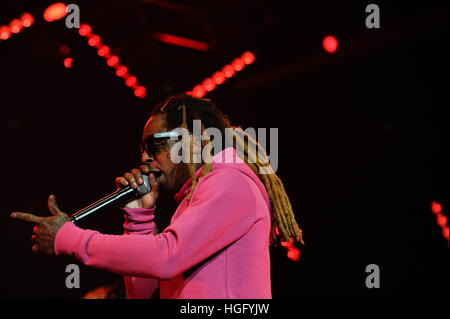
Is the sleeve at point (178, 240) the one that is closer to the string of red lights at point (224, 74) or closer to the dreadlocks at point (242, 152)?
the dreadlocks at point (242, 152)

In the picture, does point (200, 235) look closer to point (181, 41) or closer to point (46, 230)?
point (46, 230)

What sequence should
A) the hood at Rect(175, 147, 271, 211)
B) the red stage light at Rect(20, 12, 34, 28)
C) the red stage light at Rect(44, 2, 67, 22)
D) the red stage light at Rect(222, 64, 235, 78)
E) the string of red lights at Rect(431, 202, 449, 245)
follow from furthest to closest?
the string of red lights at Rect(431, 202, 449, 245) < the red stage light at Rect(222, 64, 235, 78) < the red stage light at Rect(20, 12, 34, 28) < the red stage light at Rect(44, 2, 67, 22) < the hood at Rect(175, 147, 271, 211)

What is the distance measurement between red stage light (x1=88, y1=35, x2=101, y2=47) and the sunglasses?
2383mm

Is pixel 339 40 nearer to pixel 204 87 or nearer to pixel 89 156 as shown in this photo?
pixel 204 87

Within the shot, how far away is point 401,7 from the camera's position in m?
3.77

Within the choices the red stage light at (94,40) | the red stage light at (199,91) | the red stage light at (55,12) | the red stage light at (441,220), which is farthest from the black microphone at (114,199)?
the red stage light at (441,220)

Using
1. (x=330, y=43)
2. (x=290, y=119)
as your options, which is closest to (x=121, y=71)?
(x=330, y=43)

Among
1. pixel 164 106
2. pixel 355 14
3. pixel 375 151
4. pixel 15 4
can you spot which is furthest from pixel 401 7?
pixel 15 4

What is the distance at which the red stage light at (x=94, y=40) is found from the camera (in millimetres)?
3891

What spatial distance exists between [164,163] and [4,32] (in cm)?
275

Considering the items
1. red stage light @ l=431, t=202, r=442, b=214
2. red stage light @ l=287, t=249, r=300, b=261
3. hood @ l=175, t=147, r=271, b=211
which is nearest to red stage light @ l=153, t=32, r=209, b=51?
red stage light @ l=287, t=249, r=300, b=261

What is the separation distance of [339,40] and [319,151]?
5.20ft

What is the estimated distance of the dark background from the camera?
13.5 feet

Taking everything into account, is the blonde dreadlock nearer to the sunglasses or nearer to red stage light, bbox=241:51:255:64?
the sunglasses
